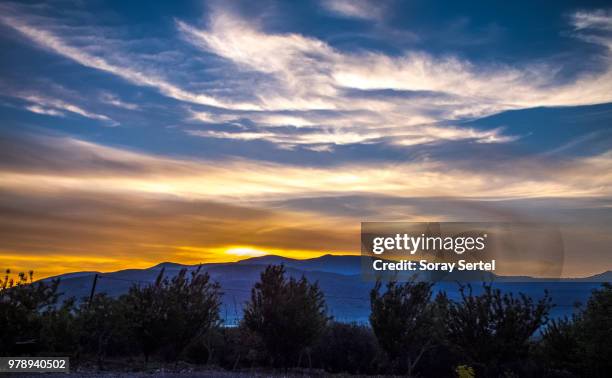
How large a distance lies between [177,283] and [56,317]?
565 cm

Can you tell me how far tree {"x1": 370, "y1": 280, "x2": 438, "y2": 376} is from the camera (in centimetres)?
2761

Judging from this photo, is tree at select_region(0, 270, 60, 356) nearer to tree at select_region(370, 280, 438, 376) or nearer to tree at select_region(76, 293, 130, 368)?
tree at select_region(76, 293, 130, 368)

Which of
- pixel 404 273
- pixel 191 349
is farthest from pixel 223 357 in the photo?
pixel 404 273

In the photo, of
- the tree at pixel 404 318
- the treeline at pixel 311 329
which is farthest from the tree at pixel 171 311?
the tree at pixel 404 318

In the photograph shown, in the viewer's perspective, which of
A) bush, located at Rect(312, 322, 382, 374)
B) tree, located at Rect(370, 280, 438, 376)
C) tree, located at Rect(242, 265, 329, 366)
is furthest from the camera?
bush, located at Rect(312, 322, 382, 374)

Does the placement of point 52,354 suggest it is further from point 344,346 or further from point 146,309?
point 344,346

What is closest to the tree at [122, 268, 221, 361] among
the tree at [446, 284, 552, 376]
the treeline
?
the treeline

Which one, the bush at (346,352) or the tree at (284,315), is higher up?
the tree at (284,315)

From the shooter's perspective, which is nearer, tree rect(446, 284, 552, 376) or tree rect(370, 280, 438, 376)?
tree rect(446, 284, 552, 376)

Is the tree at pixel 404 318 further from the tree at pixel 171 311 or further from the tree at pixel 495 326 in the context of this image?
the tree at pixel 171 311

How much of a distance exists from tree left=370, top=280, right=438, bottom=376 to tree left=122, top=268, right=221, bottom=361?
7410 millimetres

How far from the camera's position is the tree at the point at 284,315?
28.0 metres

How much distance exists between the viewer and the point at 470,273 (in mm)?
34406

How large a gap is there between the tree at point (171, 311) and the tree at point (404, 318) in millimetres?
7410
